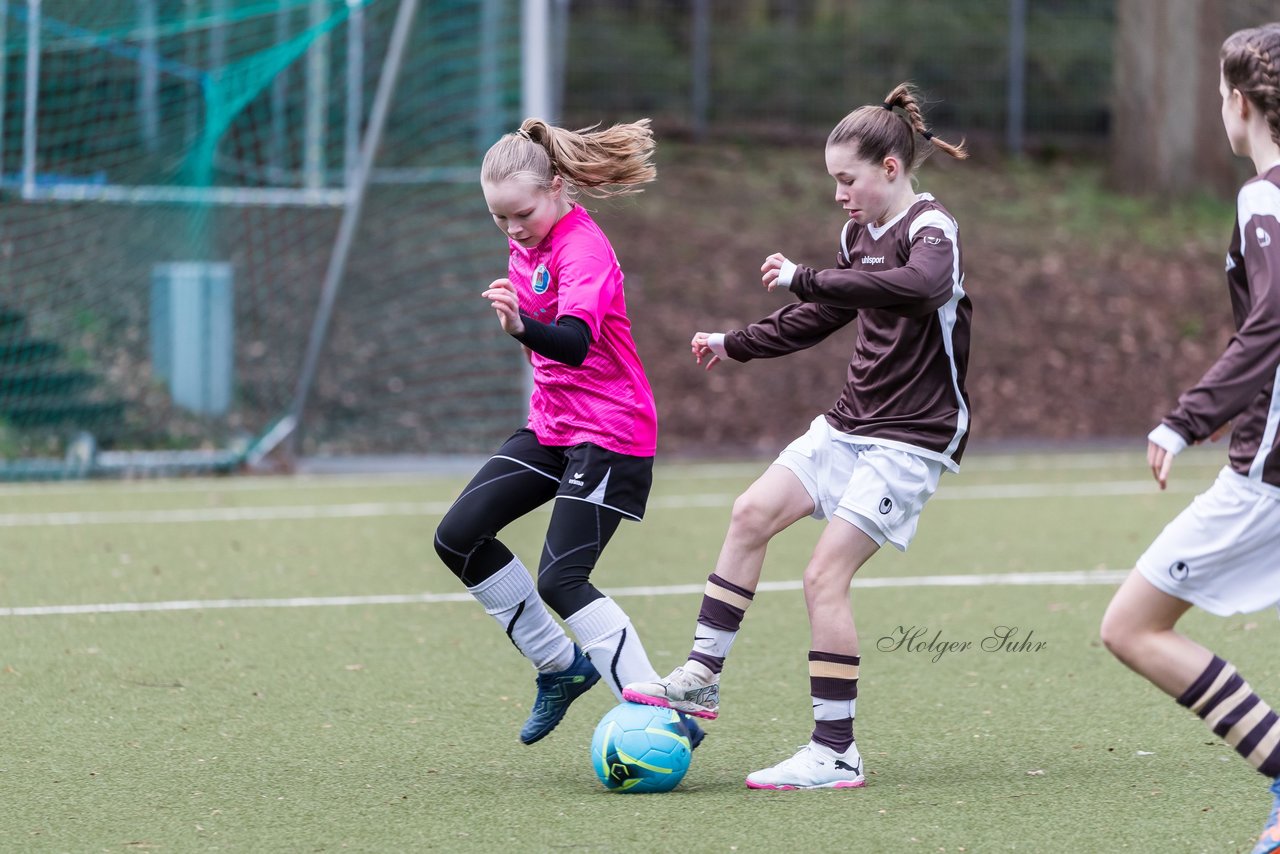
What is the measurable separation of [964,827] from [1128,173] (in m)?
14.8

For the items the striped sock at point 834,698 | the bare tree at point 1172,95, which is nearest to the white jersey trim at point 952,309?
the striped sock at point 834,698

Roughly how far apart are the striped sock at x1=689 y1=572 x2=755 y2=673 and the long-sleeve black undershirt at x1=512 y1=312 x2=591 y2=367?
744 millimetres

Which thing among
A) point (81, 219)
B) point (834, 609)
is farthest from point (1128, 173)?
point (834, 609)

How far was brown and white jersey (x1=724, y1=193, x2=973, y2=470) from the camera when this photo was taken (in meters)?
4.27

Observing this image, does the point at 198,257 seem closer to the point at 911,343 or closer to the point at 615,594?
the point at 615,594

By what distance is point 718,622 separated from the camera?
14.7 feet

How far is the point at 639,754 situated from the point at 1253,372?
1813mm

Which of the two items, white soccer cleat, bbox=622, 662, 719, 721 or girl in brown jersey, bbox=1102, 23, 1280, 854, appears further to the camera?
white soccer cleat, bbox=622, 662, 719, 721

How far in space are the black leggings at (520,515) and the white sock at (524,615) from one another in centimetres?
3

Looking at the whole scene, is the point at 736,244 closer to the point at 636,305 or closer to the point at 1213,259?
the point at 636,305

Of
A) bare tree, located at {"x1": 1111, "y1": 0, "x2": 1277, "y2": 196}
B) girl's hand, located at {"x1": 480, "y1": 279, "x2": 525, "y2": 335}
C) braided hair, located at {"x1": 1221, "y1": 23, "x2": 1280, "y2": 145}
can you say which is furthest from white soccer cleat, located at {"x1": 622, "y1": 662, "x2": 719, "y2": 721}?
bare tree, located at {"x1": 1111, "y1": 0, "x2": 1277, "y2": 196}

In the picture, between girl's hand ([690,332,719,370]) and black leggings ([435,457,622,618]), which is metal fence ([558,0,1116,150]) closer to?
girl's hand ([690,332,719,370])

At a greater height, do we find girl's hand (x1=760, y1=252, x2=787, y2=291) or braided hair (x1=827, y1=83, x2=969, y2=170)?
braided hair (x1=827, y1=83, x2=969, y2=170)

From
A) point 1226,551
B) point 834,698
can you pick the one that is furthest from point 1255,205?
point 834,698
